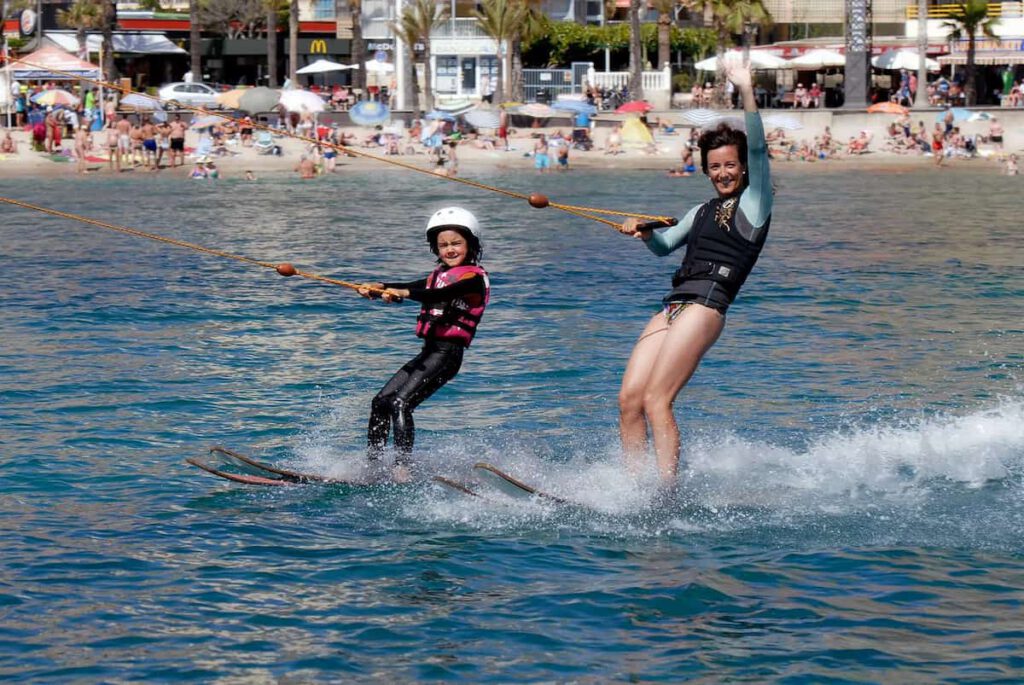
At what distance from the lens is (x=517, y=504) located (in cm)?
896

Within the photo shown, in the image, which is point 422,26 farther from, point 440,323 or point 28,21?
point 440,323

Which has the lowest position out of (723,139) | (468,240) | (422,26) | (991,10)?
(468,240)

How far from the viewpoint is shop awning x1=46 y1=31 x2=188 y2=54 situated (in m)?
73.4

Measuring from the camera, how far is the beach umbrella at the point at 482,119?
5388cm

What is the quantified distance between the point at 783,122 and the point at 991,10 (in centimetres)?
2267

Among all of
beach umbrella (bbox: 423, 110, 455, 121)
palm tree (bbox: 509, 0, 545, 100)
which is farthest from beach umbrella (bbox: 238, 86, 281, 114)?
palm tree (bbox: 509, 0, 545, 100)

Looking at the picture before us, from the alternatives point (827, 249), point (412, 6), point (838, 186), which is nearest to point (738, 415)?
point (827, 249)

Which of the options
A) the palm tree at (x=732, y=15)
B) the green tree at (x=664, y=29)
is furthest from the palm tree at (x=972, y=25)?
the green tree at (x=664, y=29)

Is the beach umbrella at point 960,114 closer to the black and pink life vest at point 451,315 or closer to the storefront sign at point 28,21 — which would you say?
the storefront sign at point 28,21

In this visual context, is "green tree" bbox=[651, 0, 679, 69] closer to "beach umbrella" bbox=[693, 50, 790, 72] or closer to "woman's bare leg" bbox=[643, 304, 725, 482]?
"beach umbrella" bbox=[693, 50, 790, 72]

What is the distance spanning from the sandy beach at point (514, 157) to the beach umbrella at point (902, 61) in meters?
7.35

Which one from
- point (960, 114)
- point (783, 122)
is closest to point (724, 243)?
point (783, 122)

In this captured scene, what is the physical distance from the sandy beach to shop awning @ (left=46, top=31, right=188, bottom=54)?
21.4m

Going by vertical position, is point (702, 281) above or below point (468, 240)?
below
